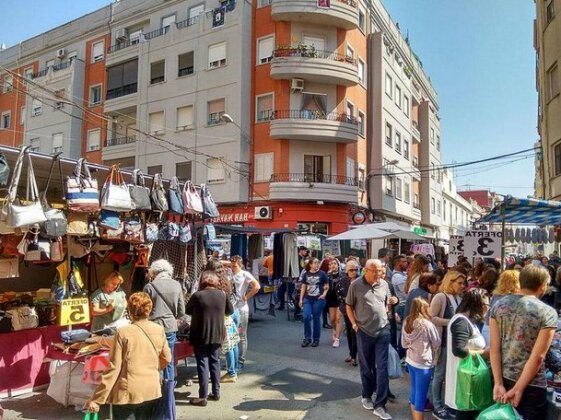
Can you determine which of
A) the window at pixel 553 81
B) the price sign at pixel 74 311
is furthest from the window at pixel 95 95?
the price sign at pixel 74 311

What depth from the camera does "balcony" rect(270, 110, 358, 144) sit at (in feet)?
74.2

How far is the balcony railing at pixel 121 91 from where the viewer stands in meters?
28.2

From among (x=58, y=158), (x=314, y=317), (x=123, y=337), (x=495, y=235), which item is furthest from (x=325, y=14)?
(x=123, y=337)

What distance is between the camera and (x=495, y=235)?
36.2 ft

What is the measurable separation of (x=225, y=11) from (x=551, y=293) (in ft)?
72.3

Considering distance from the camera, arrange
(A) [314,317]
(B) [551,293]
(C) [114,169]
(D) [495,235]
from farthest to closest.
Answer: (D) [495,235], (A) [314,317], (B) [551,293], (C) [114,169]

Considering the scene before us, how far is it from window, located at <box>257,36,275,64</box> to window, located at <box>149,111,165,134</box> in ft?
21.9

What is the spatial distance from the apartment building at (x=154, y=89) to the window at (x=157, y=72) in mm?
60

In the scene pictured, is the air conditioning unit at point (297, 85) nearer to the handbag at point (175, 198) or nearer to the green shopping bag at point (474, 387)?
the handbag at point (175, 198)

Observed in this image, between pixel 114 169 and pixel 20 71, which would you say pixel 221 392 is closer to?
pixel 114 169

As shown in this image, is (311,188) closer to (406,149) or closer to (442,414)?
(406,149)

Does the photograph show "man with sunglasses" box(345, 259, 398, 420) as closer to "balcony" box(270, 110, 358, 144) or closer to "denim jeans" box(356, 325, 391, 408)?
"denim jeans" box(356, 325, 391, 408)

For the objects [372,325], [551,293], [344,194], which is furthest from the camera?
[344,194]

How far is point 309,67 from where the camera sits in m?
22.7
